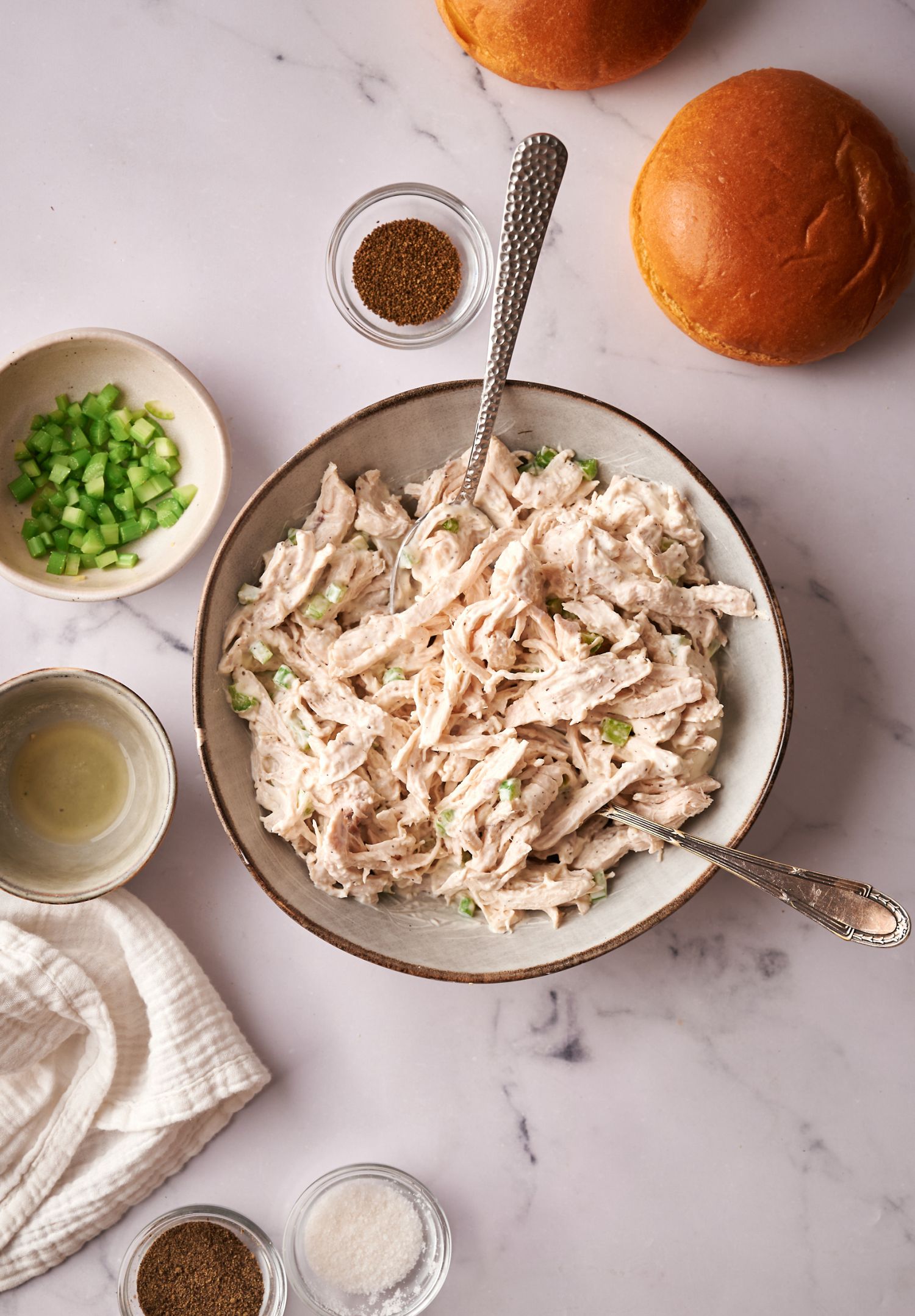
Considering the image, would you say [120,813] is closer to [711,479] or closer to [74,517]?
[74,517]

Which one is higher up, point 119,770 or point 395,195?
point 395,195

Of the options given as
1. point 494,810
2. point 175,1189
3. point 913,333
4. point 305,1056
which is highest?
point 913,333

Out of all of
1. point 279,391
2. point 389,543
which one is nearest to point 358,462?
point 389,543

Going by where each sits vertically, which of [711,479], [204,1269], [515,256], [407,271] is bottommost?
[204,1269]

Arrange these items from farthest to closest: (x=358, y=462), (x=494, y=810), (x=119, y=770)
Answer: (x=119, y=770)
(x=358, y=462)
(x=494, y=810)

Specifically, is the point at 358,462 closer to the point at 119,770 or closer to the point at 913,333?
the point at 119,770

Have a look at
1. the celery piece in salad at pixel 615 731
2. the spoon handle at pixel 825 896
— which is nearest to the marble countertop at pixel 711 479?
the spoon handle at pixel 825 896

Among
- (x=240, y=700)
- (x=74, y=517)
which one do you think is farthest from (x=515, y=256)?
(x=74, y=517)
